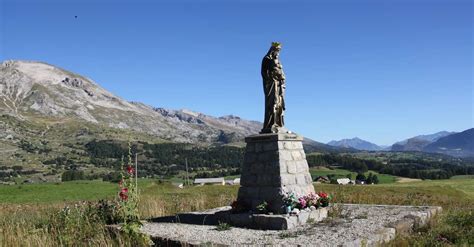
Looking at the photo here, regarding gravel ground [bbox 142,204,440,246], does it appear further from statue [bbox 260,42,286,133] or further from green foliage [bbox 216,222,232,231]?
statue [bbox 260,42,286,133]

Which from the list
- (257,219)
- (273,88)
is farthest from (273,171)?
(273,88)

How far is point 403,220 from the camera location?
12734mm

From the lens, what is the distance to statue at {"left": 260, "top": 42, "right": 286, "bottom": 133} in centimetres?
1559

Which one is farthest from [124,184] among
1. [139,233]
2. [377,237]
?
[377,237]

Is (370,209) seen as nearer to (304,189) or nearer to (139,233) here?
(304,189)

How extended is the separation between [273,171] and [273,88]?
3.18 meters

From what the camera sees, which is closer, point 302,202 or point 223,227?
point 223,227

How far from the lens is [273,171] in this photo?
14391 millimetres

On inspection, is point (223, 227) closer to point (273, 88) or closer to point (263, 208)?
point (263, 208)

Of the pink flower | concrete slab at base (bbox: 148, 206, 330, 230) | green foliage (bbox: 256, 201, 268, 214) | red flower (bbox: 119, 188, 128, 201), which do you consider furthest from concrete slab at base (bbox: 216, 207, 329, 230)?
red flower (bbox: 119, 188, 128, 201)

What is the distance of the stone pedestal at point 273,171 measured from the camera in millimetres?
14211

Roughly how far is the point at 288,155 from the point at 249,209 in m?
2.29

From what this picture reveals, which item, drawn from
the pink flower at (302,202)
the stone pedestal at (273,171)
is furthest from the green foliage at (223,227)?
the pink flower at (302,202)

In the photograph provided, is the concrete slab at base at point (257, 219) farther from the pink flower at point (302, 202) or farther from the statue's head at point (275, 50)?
the statue's head at point (275, 50)
